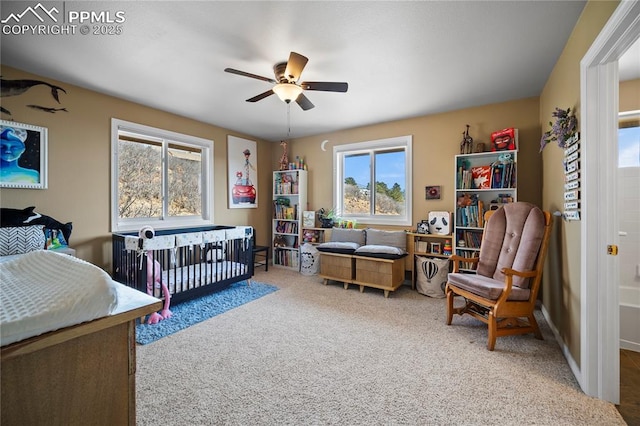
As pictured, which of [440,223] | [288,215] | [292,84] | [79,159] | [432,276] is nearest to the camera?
[292,84]

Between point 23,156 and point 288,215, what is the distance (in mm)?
3393

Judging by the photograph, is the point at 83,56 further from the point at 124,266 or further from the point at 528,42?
the point at 528,42

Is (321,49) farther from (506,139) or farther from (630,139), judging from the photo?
(630,139)

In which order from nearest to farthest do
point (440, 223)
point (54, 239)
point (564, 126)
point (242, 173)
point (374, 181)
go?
point (564, 126)
point (54, 239)
point (440, 223)
point (374, 181)
point (242, 173)

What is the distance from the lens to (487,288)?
2.30 metres

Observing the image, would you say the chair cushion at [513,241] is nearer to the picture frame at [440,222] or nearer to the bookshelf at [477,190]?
the bookshelf at [477,190]

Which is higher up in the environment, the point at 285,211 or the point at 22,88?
the point at 22,88

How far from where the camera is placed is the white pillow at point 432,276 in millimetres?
3531

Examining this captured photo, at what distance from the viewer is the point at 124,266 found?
3000 mm

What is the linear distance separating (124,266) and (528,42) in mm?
4381

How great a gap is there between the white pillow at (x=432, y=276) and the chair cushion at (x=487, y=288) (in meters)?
0.97

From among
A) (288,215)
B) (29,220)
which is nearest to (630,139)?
(288,215)

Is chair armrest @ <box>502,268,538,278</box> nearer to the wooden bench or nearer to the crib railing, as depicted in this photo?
the wooden bench

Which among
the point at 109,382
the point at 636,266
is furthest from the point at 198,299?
the point at 636,266
